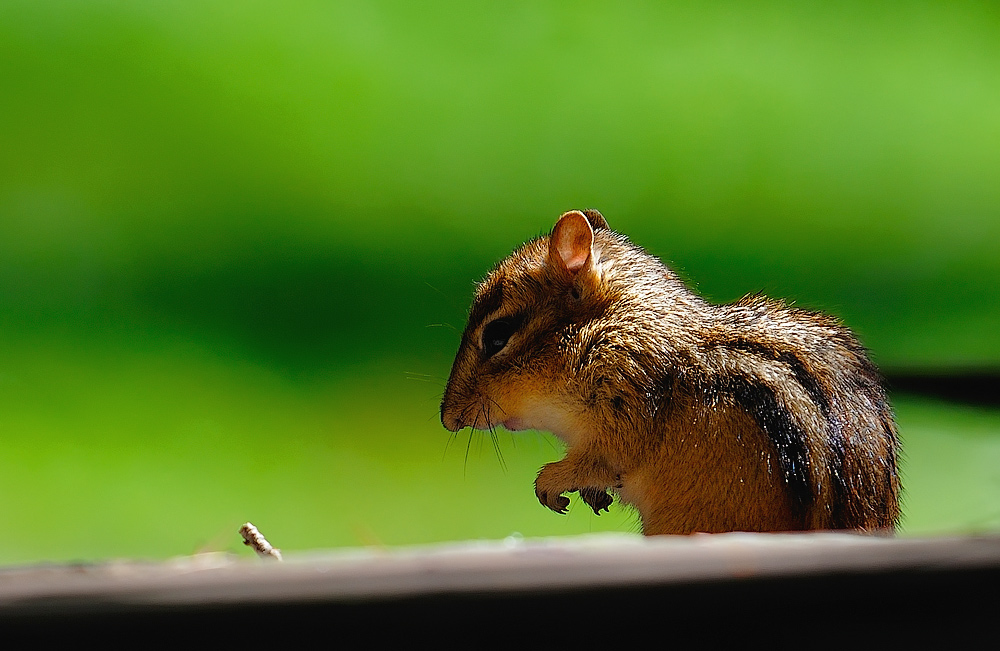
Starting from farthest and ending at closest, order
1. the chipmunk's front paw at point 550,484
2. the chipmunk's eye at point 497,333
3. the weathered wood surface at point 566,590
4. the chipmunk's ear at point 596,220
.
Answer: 1. the chipmunk's ear at point 596,220
2. the chipmunk's eye at point 497,333
3. the chipmunk's front paw at point 550,484
4. the weathered wood surface at point 566,590

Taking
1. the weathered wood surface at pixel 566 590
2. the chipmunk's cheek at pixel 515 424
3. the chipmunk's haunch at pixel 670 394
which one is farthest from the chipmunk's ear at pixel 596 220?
the weathered wood surface at pixel 566 590

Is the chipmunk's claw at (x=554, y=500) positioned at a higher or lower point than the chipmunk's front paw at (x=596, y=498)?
lower

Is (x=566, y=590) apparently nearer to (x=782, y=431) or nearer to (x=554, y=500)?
(x=782, y=431)

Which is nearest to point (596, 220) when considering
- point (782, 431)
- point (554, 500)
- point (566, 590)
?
point (554, 500)

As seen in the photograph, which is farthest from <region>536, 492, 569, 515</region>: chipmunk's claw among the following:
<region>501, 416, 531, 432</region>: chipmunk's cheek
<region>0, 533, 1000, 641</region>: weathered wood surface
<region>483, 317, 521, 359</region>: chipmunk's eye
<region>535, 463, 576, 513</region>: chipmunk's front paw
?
<region>0, 533, 1000, 641</region>: weathered wood surface

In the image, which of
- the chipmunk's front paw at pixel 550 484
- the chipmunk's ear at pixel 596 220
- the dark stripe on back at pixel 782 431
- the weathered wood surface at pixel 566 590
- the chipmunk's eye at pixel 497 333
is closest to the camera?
the weathered wood surface at pixel 566 590

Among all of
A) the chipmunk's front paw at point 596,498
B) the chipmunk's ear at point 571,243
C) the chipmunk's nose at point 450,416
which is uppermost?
the chipmunk's ear at point 571,243

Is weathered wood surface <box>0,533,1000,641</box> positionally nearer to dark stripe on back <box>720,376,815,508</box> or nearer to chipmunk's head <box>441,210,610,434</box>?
dark stripe on back <box>720,376,815,508</box>

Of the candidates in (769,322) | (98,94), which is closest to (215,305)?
(98,94)

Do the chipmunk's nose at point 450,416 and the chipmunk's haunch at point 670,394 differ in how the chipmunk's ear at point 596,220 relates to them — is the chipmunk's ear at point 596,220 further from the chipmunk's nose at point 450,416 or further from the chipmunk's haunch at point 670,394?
the chipmunk's nose at point 450,416
